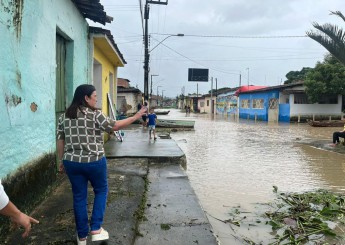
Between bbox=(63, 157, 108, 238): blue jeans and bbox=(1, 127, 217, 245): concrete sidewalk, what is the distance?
0.28m

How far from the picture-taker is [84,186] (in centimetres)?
334

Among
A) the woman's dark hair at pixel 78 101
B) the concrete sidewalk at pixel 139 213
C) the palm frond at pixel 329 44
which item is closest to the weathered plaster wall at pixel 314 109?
the palm frond at pixel 329 44

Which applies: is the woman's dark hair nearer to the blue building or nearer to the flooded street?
the flooded street

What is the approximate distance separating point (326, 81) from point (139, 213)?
26726 millimetres

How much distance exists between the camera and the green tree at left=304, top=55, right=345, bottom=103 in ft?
89.2

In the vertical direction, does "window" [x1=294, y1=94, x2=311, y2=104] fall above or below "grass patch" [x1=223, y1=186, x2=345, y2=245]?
above

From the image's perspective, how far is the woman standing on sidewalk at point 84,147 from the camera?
3219mm

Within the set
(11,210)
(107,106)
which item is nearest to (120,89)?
(107,106)

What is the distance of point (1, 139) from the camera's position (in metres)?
3.45

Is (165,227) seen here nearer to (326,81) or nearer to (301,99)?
(326,81)

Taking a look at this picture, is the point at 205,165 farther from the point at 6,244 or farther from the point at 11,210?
the point at 11,210

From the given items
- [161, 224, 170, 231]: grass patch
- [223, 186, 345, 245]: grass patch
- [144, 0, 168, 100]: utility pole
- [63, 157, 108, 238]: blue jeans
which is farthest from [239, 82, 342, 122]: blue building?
→ [63, 157, 108, 238]: blue jeans

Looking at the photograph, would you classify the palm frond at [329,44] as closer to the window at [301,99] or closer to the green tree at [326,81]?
the green tree at [326,81]

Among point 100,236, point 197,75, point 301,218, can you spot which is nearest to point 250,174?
point 301,218
